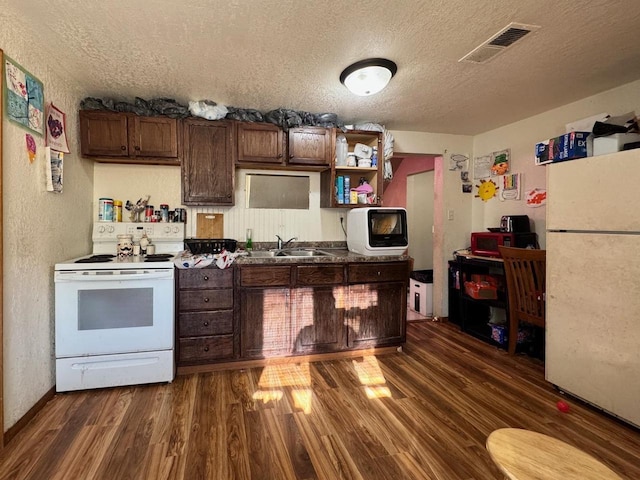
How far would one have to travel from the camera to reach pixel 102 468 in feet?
5.00

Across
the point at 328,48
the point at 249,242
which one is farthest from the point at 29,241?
the point at 328,48

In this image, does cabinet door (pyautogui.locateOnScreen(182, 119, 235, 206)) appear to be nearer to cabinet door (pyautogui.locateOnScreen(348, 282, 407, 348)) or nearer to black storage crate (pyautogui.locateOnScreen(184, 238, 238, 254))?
black storage crate (pyautogui.locateOnScreen(184, 238, 238, 254))

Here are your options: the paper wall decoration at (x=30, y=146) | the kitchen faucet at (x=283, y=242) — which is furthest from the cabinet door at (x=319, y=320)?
the paper wall decoration at (x=30, y=146)

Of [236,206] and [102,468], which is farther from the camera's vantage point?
[236,206]

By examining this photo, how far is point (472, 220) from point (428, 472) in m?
3.16

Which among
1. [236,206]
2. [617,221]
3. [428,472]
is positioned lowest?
[428,472]

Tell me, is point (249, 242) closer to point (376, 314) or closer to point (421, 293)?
point (376, 314)

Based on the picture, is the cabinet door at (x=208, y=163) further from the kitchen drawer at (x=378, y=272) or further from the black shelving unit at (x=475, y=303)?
the black shelving unit at (x=475, y=303)

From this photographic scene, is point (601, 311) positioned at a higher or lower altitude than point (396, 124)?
lower

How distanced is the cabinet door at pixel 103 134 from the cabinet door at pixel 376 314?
2.35 metres

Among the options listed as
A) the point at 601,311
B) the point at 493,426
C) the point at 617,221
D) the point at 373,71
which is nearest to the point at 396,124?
the point at 373,71

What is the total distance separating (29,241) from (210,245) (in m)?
1.28

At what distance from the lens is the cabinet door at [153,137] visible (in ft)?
8.91

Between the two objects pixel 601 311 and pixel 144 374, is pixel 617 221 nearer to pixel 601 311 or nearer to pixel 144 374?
pixel 601 311
